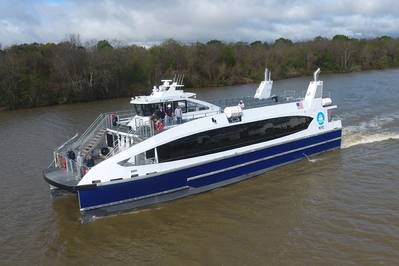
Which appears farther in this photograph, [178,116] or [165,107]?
[165,107]

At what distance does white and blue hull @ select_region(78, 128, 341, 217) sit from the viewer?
12.8 m

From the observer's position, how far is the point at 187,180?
14234 mm

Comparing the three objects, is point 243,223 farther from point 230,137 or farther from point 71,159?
point 71,159

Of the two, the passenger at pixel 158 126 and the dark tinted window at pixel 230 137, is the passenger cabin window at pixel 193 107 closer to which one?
the dark tinted window at pixel 230 137

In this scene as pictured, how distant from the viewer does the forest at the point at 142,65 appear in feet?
155

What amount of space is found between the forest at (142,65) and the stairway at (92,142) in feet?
109

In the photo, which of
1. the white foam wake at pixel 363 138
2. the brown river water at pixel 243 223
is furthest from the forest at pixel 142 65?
the white foam wake at pixel 363 138

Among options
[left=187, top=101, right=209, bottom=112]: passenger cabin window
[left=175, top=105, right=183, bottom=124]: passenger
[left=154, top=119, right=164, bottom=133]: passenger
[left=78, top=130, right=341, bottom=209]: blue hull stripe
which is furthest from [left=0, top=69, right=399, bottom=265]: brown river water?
[left=187, top=101, right=209, bottom=112]: passenger cabin window

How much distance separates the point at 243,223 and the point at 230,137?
391 centimetres

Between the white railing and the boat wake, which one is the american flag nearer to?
the boat wake

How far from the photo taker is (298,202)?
46.2 feet

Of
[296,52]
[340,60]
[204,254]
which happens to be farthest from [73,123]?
[340,60]

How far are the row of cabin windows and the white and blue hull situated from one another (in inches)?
106

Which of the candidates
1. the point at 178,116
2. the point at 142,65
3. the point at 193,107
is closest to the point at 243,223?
the point at 178,116
